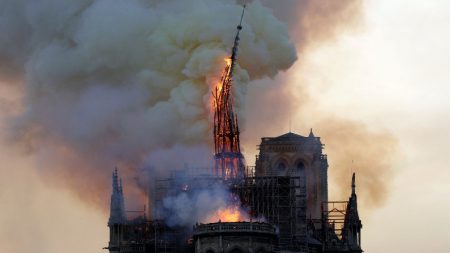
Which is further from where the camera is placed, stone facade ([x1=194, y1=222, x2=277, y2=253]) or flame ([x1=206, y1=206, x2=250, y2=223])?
flame ([x1=206, y1=206, x2=250, y2=223])

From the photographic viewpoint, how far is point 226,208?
196 meters

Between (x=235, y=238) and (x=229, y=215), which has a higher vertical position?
(x=229, y=215)

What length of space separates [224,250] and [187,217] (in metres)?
13.4

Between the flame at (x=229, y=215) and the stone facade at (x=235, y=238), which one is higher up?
the flame at (x=229, y=215)

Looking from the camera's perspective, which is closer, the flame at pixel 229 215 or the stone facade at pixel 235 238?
the stone facade at pixel 235 238

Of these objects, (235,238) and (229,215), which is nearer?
(235,238)

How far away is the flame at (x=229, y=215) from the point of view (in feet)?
637

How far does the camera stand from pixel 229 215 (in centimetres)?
19500

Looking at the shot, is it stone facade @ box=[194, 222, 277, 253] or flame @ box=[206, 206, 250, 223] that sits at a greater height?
flame @ box=[206, 206, 250, 223]

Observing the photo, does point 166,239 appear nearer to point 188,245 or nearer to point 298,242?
point 188,245

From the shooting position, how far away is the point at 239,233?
185875 mm

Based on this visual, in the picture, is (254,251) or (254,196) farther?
(254,196)

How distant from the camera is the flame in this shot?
194250mm

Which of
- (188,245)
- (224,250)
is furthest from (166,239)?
(224,250)
